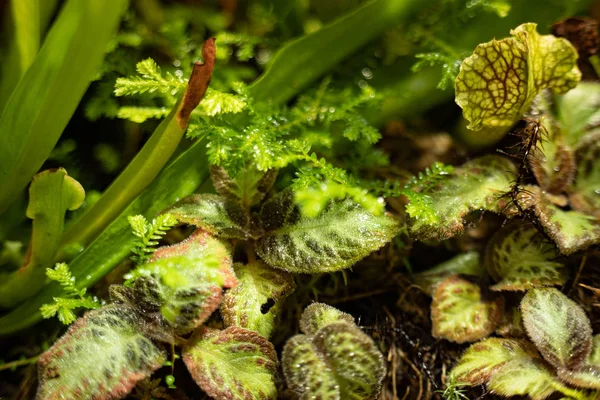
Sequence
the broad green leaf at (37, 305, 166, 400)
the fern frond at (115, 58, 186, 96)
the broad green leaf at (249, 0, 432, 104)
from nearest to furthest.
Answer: the broad green leaf at (37, 305, 166, 400), the fern frond at (115, 58, 186, 96), the broad green leaf at (249, 0, 432, 104)

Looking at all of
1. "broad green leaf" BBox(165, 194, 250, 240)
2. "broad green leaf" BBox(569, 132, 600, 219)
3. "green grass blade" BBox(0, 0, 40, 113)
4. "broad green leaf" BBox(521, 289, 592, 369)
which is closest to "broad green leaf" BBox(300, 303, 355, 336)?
"broad green leaf" BBox(165, 194, 250, 240)

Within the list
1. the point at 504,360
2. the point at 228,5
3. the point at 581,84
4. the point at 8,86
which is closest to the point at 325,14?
the point at 228,5

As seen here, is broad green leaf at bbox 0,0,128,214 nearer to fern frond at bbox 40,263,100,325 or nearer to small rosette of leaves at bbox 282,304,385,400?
fern frond at bbox 40,263,100,325

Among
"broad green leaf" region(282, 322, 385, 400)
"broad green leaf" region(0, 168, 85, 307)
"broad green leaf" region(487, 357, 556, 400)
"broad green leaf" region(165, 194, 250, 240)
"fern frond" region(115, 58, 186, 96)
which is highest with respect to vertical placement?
"fern frond" region(115, 58, 186, 96)

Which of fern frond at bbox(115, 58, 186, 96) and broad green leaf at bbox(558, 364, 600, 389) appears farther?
fern frond at bbox(115, 58, 186, 96)

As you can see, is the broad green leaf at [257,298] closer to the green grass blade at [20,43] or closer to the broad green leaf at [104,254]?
the broad green leaf at [104,254]

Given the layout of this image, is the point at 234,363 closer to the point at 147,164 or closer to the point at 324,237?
the point at 324,237

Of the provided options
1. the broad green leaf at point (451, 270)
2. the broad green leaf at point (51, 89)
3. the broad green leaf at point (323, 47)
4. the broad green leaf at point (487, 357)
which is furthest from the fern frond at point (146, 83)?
the broad green leaf at point (487, 357)
